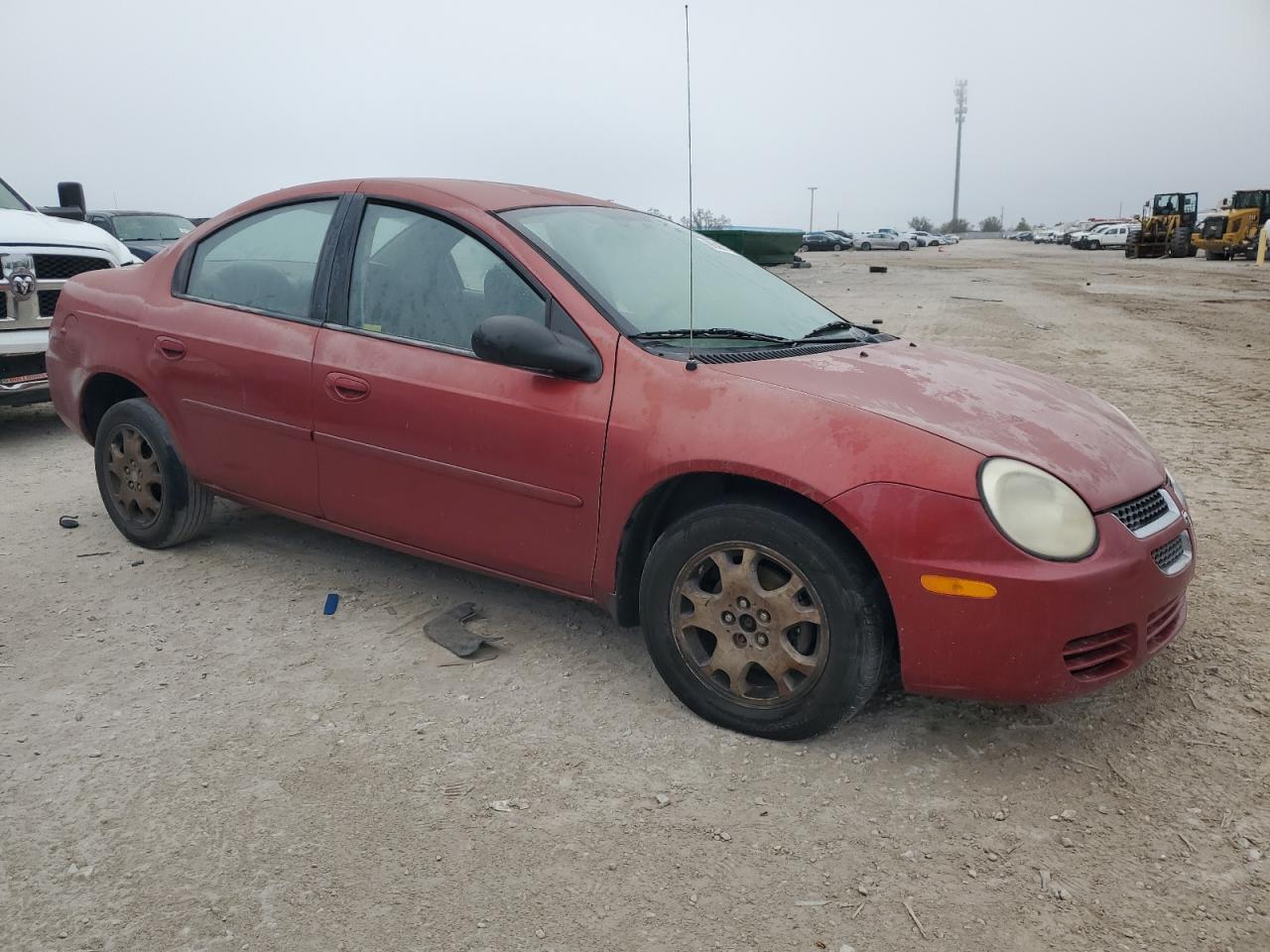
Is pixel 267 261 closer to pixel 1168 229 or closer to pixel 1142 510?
pixel 1142 510

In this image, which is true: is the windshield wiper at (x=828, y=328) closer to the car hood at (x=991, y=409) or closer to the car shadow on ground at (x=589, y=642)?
the car hood at (x=991, y=409)

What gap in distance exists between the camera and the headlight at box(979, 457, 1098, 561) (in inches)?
99.3

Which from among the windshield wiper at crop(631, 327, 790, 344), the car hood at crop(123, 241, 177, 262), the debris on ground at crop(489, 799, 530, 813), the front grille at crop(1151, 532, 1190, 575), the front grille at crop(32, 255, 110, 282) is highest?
the car hood at crop(123, 241, 177, 262)

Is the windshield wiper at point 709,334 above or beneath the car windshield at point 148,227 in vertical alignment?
beneath

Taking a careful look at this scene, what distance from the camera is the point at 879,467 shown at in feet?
8.57

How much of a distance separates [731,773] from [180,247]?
325cm

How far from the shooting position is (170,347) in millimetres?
4078

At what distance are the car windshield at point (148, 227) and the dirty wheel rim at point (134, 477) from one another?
39.3 feet

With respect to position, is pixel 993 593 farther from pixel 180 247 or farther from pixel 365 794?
pixel 180 247

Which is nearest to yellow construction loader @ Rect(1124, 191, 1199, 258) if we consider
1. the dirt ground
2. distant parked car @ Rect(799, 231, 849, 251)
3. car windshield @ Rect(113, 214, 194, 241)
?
distant parked car @ Rect(799, 231, 849, 251)

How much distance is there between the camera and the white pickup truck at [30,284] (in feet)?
21.1

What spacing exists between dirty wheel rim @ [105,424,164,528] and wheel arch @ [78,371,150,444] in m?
0.20

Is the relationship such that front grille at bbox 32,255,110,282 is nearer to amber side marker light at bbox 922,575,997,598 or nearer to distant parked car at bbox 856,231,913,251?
amber side marker light at bbox 922,575,997,598

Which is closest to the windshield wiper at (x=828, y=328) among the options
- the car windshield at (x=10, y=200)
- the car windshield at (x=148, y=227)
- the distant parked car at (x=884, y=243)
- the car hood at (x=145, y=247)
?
the car windshield at (x=10, y=200)
